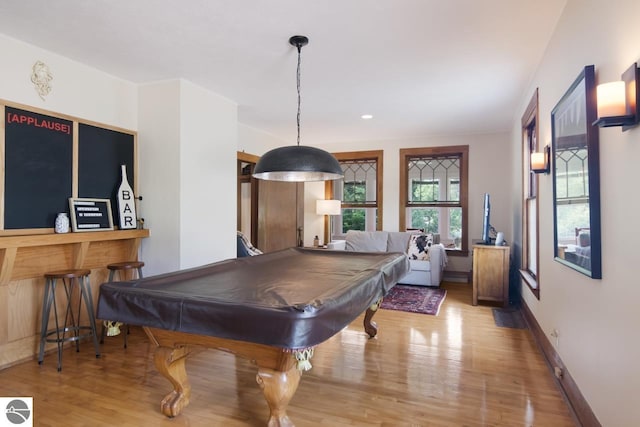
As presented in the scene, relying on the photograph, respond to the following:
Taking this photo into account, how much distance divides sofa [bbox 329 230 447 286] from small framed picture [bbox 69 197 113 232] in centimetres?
362

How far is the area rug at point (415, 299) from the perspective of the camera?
14.8 feet

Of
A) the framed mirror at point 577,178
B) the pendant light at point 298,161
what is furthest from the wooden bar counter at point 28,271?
the framed mirror at point 577,178

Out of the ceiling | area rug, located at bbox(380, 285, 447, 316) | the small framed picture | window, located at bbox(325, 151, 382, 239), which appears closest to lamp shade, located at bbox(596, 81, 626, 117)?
the ceiling

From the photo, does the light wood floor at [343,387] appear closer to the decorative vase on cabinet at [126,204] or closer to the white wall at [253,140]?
the decorative vase on cabinet at [126,204]

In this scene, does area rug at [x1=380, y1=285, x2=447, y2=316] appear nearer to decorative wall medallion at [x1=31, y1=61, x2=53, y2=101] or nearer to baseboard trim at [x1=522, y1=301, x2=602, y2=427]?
baseboard trim at [x1=522, y1=301, x2=602, y2=427]

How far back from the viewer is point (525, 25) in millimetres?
2645

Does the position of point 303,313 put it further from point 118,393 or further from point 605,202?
point 118,393

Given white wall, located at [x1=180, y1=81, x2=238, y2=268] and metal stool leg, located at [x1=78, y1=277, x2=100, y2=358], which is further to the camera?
white wall, located at [x1=180, y1=81, x2=238, y2=268]

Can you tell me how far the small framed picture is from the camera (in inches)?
127

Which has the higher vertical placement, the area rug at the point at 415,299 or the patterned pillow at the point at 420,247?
the patterned pillow at the point at 420,247

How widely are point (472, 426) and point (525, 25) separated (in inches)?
106

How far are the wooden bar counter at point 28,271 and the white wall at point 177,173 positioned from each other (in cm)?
43

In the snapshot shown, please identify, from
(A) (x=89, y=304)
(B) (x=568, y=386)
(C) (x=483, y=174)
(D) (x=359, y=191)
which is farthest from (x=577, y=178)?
(D) (x=359, y=191)

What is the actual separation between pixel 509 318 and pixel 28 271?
475 cm
